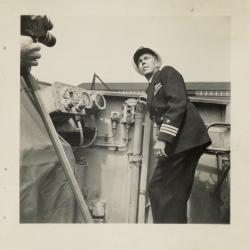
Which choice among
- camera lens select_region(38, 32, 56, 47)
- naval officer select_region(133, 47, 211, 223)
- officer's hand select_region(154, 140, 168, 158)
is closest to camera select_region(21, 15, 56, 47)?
camera lens select_region(38, 32, 56, 47)

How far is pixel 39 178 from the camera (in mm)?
921

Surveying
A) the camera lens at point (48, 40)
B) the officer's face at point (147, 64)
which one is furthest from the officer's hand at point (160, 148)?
the camera lens at point (48, 40)

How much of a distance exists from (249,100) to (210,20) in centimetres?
18

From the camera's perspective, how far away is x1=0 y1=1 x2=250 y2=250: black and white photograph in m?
0.90

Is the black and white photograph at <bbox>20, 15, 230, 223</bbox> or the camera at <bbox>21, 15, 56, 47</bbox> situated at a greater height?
the camera at <bbox>21, 15, 56, 47</bbox>

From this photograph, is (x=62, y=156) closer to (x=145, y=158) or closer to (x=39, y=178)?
(x=39, y=178)

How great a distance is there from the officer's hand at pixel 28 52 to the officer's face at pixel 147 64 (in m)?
0.21

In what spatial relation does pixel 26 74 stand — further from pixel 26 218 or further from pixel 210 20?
pixel 210 20

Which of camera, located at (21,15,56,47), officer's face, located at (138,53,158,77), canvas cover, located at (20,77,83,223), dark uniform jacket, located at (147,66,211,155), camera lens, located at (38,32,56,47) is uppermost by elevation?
camera, located at (21,15,56,47)

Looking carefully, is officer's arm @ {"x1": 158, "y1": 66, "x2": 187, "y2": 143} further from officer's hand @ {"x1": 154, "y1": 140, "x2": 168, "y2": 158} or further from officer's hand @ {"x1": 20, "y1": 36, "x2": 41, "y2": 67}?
officer's hand @ {"x1": 20, "y1": 36, "x2": 41, "y2": 67}

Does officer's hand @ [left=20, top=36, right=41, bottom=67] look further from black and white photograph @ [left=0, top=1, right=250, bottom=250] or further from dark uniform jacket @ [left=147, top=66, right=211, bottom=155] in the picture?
dark uniform jacket @ [left=147, top=66, right=211, bottom=155]
